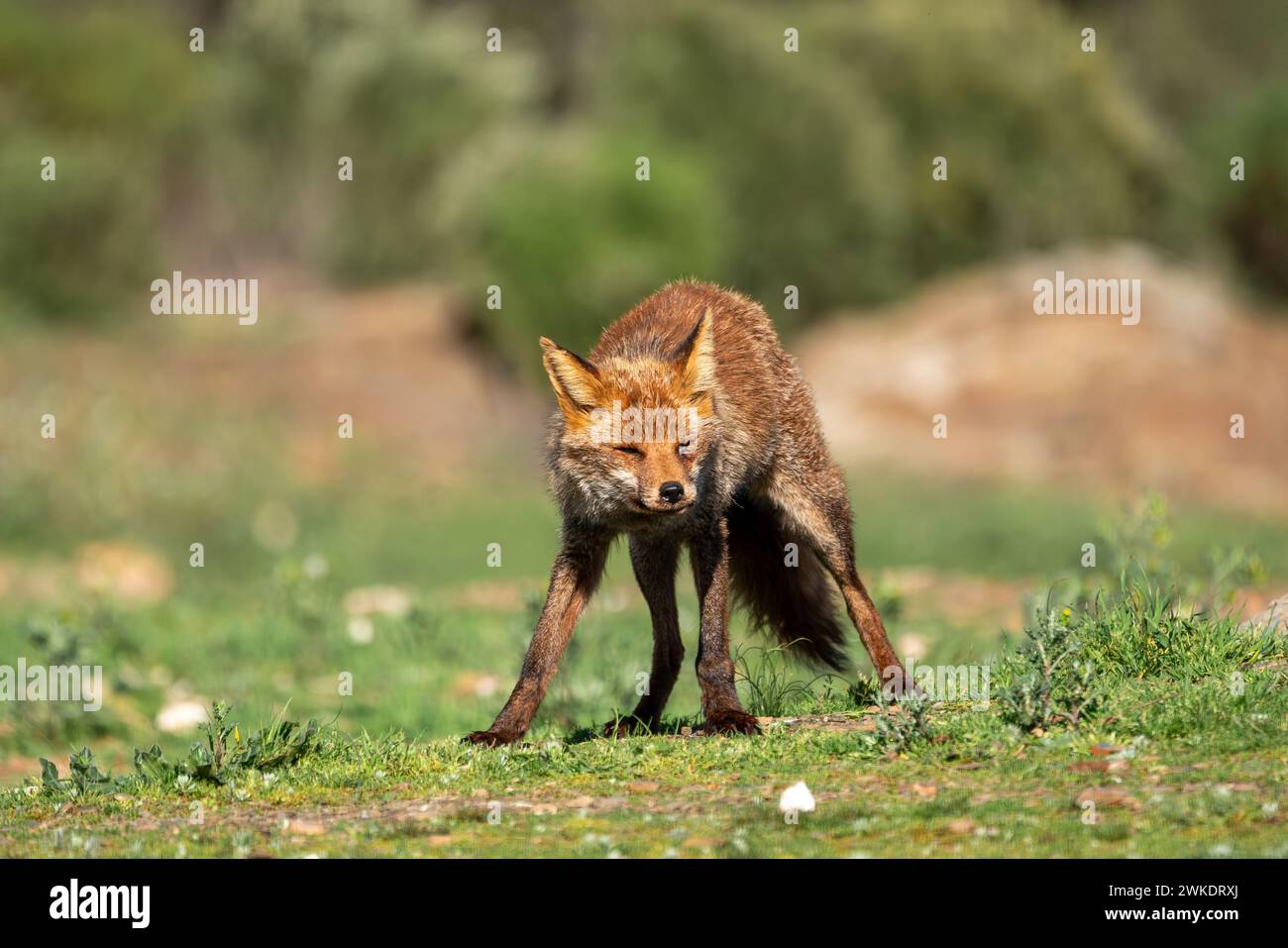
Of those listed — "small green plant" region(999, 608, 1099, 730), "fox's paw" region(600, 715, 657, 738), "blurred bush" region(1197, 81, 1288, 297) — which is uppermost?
"blurred bush" region(1197, 81, 1288, 297)

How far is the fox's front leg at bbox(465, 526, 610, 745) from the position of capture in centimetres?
727

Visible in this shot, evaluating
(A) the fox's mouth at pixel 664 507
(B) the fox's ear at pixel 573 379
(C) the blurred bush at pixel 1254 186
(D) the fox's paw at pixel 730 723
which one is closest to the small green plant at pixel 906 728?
(D) the fox's paw at pixel 730 723

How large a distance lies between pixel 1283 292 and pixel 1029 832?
31036 mm

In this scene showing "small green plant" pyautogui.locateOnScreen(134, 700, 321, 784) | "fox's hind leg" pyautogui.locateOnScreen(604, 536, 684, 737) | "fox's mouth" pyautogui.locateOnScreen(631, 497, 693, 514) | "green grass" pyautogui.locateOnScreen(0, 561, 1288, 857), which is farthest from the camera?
"fox's hind leg" pyautogui.locateOnScreen(604, 536, 684, 737)

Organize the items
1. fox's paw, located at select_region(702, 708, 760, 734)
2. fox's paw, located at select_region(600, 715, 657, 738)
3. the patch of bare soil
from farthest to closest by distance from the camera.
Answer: the patch of bare soil → fox's paw, located at select_region(600, 715, 657, 738) → fox's paw, located at select_region(702, 708, 760, 734)

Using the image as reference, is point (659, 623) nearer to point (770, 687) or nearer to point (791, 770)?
point (770, 687)

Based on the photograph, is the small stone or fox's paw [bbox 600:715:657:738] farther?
fox's paw [bbox 600:715:657:738]

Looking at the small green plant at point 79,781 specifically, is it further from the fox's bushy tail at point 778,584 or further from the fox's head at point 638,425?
the fox's bushy tail at point 778,584

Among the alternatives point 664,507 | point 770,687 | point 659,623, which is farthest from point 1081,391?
point 664,507

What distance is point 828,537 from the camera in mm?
8172

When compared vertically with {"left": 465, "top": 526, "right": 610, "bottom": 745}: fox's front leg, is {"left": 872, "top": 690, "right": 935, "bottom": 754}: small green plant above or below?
below

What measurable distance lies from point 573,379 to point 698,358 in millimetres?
644

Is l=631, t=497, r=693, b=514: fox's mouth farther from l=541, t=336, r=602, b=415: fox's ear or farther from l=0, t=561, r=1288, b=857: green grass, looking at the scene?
l=0, t=561, r=1288, b=857: green grass

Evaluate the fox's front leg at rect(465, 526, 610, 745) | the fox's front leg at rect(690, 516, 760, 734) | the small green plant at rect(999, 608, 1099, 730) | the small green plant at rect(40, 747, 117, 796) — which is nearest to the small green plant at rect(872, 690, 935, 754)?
the small green plant at rect(999, 608, 1099, 730)
